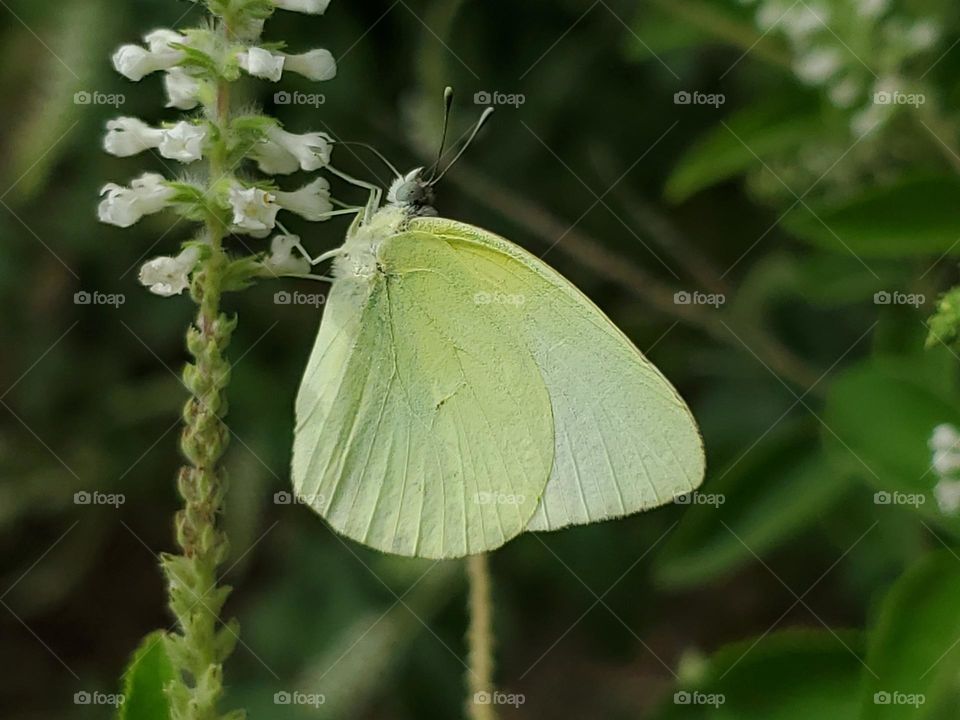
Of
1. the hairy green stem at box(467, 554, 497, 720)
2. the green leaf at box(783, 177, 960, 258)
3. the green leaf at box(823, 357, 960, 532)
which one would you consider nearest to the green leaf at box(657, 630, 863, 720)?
the green leaf at box(823, 357, 960, 532)

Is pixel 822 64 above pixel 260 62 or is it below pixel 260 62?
above

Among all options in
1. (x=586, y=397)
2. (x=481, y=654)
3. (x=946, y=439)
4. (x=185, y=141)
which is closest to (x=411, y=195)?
(x=586, y=397)

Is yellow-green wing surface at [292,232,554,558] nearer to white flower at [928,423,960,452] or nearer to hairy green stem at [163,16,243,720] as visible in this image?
hairy green stem at [163,16,243,720]

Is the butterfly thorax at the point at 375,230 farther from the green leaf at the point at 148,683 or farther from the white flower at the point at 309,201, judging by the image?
the green leaf at the point at 148,683

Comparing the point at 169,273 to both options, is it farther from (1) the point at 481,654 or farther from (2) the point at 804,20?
(2) the point at 804,20

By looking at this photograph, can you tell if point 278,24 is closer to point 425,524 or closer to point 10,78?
point 10,78

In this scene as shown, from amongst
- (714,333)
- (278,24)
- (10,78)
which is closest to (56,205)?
(10,78)

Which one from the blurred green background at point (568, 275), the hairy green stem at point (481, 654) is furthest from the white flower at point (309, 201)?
the blurred green background at point (568, 275)
